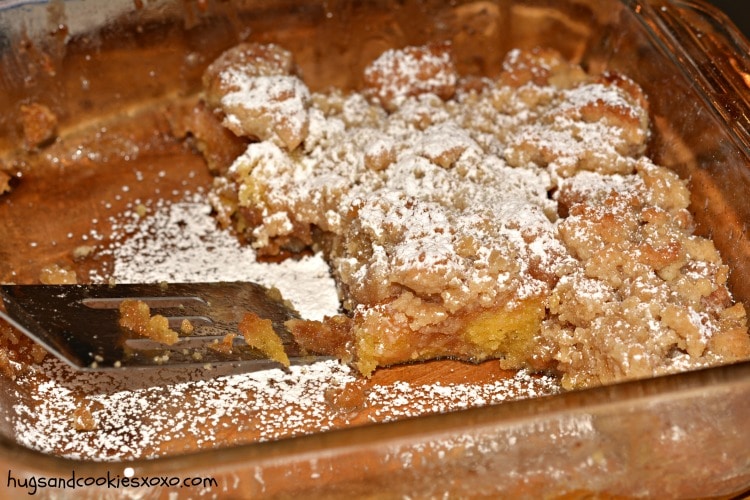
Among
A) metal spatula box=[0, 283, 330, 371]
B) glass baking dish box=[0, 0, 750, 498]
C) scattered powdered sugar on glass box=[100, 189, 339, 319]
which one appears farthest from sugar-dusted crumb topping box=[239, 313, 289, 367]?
glass baking dish box=[0, 0, 750, 498]

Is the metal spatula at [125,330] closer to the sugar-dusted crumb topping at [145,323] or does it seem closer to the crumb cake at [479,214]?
the sugar-dusted crumb topping at [145,323]

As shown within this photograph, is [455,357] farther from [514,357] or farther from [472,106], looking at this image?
[472,106]

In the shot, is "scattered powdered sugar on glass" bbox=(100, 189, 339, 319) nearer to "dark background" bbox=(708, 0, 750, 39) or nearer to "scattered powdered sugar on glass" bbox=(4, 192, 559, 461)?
"scattered powdered sugar on glass" bbox=(4, 192, 559, 461)

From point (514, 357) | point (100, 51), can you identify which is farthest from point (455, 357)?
point (100, 51)

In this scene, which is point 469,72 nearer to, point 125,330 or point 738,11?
point 738,11

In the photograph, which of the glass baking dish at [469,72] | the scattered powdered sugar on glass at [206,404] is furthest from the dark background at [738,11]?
the scattered powdered sugar on glass at [206,404]
